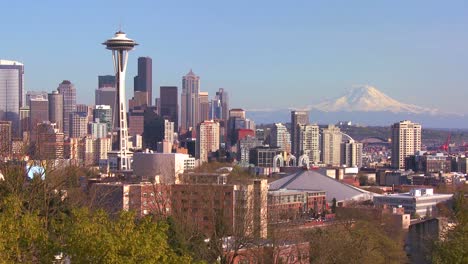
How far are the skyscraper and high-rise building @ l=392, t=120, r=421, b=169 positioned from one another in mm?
51782

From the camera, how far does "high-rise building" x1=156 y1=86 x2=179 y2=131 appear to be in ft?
516

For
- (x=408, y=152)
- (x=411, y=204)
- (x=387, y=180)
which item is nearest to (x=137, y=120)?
(x=408, y=152)

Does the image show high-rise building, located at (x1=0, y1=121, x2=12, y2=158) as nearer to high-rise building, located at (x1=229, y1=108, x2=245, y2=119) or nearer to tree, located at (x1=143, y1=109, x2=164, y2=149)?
tree, located at (x1=143, y1=109, x2=164, y2=149)

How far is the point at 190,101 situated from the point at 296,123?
169ft

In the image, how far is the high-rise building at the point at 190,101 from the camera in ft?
560

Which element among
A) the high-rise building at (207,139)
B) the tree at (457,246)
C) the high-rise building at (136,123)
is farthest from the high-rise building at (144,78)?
the tree at (457,246)

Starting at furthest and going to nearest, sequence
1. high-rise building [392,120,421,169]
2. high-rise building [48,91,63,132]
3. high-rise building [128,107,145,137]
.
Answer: high-rise building [128,107,145,137]
high-rise building [48,91,63,132]
high-rise building [392,120,421,169]

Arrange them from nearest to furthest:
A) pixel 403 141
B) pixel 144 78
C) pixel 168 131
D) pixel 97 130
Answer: pixel 403 141, pixel 97 130, pixel 168 131, pixel 144 78

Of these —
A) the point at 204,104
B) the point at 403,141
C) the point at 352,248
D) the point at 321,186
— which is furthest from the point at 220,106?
the point at 352,248

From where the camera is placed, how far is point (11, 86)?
147 meters

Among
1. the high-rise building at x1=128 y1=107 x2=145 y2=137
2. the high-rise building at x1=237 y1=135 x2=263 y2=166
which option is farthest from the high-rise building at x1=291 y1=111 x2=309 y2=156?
the high-rise building at x1=128 y1=107 x2=145 y2=137

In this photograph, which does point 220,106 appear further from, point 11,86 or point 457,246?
point 457,246

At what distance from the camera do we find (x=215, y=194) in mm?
25328

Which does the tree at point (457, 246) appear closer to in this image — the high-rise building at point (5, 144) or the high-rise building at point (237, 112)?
the high-rise building at point (5, 144)
